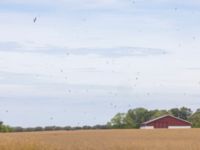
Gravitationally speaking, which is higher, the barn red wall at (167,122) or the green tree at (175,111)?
the green tree at (175,111)

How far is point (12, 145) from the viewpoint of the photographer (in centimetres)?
2080

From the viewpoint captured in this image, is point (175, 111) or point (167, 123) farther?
point (175, 111)

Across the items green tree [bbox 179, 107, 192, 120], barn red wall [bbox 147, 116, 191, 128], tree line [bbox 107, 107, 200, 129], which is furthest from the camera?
green tree [bbox 179, 107, 192, 120]

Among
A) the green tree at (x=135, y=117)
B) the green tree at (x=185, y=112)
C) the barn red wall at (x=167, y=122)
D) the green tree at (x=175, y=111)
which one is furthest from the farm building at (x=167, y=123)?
the green tree at (x=185, y=112)

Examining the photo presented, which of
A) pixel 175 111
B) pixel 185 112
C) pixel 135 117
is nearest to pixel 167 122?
pixel 135 117

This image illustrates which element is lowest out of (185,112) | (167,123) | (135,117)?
(167,123)

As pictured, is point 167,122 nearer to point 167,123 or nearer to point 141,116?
point 167,123

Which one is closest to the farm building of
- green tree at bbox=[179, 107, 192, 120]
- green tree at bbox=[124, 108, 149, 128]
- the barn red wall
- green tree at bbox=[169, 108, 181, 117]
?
the barn red wall

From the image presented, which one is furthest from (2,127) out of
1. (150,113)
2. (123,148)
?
(123,148)

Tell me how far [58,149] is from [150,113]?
83172 millimetres

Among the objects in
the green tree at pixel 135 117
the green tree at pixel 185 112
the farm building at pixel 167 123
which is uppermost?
the green tree at pixel 185 112

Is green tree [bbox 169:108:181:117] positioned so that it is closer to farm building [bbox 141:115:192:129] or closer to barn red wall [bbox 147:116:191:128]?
farm building [bbox 141:115:192:129]

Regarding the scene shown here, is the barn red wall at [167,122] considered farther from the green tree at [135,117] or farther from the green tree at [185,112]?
the green tree at [185,112]

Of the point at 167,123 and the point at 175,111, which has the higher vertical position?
the point at 175,111
